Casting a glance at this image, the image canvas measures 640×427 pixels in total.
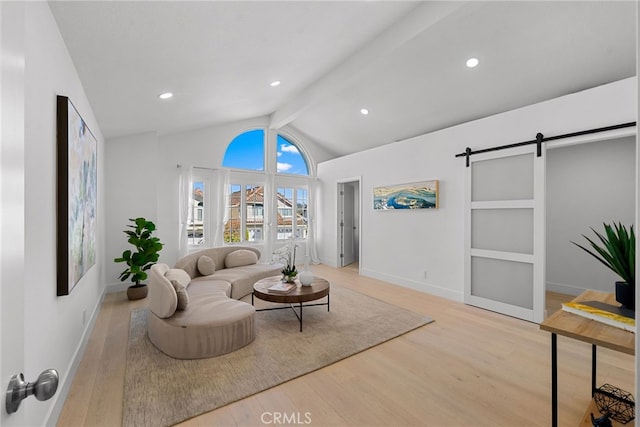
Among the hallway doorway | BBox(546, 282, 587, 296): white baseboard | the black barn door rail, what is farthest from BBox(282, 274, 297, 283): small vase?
BBox(546, 282, 587, 296): white baseboard

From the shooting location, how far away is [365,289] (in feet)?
15.6

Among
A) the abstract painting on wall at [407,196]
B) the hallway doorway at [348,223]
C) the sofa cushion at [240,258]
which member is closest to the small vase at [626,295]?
the abstract painting on wall at [407,196]

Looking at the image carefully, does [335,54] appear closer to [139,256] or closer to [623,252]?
[623,252]

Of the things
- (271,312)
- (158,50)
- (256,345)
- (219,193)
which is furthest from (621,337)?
(219,193)

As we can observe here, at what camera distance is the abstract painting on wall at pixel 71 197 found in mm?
1902

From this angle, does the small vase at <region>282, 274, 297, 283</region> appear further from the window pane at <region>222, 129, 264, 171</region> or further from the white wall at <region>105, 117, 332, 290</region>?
the window pane at <region>222, 129, 264, 171</region>

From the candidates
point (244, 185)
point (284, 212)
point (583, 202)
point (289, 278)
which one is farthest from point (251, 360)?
point (583, 202)

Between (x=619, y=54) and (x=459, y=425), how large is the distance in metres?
4.44

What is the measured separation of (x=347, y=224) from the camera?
732 centimetres

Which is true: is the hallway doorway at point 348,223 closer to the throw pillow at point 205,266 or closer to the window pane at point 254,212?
the window pane at point 254,212

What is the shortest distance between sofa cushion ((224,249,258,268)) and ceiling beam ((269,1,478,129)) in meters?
2.87

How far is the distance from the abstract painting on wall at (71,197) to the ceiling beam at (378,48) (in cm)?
321

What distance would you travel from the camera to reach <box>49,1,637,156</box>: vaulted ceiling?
211 cm

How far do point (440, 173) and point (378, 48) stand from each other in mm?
2044
